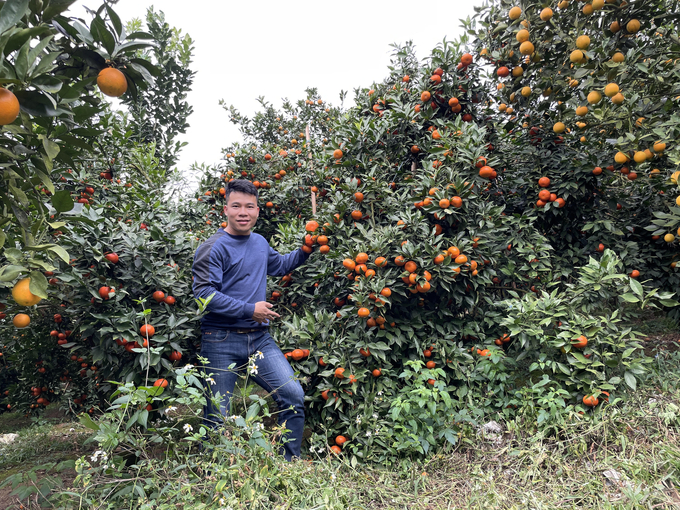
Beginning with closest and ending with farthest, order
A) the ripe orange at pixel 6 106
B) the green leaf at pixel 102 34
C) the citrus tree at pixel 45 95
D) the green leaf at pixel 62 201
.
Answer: the ripe orange at pixel 6 106 < the citrus tree at pixel 45 95 < the green leaf at pixel 102 34 < the green leaf at pixel 62 201

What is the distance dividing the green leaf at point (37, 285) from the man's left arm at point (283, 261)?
1.54 m

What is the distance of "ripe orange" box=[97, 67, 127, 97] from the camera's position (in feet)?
5.04

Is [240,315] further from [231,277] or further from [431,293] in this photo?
[431,293]

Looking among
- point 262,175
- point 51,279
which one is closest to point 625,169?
point 262,175

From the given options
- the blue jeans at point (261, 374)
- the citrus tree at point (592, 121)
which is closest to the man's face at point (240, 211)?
the blue jeans at point (261, 374)

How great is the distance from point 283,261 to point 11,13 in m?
1.99

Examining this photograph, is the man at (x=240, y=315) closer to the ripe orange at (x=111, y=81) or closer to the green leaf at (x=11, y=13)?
the ripe orange at (x=111, y=81)

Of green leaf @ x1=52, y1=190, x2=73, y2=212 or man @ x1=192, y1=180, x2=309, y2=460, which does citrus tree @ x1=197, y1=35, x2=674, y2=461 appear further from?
green leaf @ x1=52, y1=190, x2=73, y2=212

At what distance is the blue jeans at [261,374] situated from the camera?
7.60 ft

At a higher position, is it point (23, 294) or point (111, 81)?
point (111, 81)

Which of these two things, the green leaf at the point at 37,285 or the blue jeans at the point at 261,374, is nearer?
the green leaf at the point at 37,285

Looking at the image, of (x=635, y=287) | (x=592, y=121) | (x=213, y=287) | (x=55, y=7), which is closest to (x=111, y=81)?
(x=55, y=7)

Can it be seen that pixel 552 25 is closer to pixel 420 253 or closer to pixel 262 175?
pixel 420 253

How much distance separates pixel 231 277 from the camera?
8.36 ft
